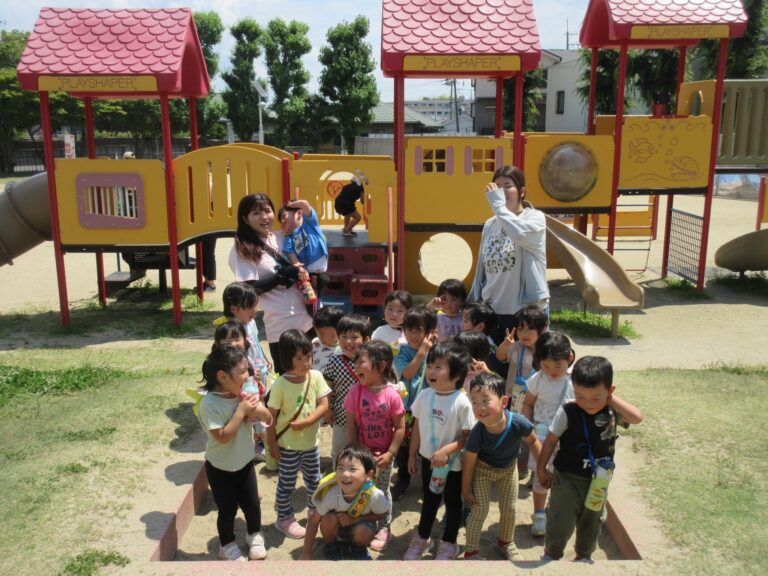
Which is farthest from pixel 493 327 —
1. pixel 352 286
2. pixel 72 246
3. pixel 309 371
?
pixel 72 246

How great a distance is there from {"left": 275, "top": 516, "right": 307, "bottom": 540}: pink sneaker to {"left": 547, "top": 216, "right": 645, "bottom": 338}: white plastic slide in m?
5.48

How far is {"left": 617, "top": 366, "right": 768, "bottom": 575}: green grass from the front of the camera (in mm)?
3633

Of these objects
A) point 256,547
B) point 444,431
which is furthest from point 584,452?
point 256,547

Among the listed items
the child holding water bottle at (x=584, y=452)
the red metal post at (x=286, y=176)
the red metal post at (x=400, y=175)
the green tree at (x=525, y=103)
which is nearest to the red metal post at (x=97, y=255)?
the red metal post at (x=286, y=176)

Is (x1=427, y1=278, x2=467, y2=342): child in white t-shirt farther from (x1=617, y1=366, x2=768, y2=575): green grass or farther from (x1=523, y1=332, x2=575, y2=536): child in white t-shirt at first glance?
(x1=617, y1=366, x2=768, y2=575): green grass

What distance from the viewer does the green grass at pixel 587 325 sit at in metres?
8.70

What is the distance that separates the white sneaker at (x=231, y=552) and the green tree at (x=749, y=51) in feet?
97.1

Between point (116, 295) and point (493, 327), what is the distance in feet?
26.5

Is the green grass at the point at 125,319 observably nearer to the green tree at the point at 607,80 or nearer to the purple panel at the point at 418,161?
the purple panel at the point at 418,161

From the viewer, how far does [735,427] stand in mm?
5152

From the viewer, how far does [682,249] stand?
12.7m

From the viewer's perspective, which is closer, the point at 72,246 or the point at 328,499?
the point at 328,499

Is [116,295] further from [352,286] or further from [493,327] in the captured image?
[493,327]

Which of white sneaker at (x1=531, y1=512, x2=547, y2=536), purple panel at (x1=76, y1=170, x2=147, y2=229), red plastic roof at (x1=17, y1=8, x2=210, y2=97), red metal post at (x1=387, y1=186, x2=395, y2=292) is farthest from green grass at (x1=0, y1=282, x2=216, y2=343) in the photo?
white sneaker at (x1=531, y1=512, x2=547, y2=536)
